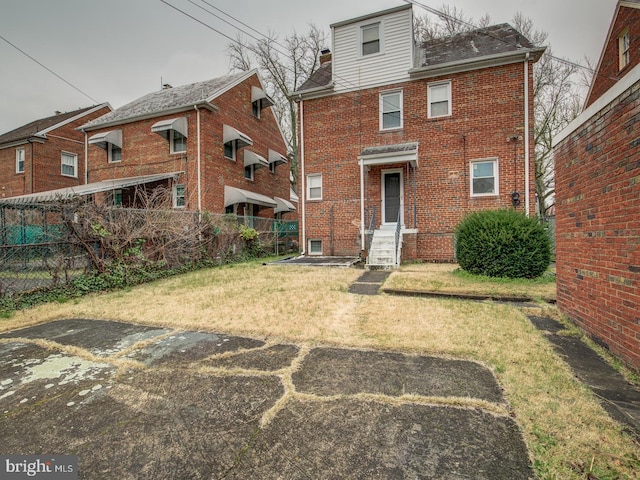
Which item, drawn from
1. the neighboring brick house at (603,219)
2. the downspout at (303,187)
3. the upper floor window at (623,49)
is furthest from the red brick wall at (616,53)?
the downspout at (303,187)

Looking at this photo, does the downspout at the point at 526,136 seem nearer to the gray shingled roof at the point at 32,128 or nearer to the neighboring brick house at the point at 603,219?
the neighboring brick house at the point at 603,219

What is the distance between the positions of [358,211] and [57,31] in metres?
10.6

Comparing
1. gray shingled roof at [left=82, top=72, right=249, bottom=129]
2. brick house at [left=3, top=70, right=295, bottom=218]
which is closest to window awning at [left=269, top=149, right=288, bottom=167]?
brick house at [left=3, top=70, right=295, bottom=218]

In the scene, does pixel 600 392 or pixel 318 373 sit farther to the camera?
Result: pixel 318 373

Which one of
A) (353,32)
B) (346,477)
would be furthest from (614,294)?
(353,32)

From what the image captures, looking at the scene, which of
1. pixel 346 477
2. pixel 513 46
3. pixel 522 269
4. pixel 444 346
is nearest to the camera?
pixel 346 477

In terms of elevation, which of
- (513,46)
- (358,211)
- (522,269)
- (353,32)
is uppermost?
(353,32)

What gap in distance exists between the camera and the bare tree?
20.8 m

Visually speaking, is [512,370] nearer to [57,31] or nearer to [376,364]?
[376,364]

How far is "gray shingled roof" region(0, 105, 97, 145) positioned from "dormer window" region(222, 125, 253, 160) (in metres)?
11.9

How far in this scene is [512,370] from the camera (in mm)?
2820

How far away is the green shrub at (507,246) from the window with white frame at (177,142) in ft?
41.1

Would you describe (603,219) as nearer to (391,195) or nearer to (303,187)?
(391,195)

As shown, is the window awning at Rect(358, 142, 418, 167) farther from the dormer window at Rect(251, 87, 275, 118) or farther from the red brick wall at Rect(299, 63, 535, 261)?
the dormer window at Rect(251, 87, 275, 118)
